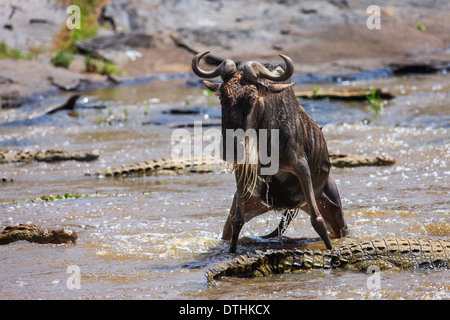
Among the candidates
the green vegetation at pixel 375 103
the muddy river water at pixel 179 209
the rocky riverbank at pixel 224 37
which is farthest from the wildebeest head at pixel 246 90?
the rocky riverbank at pixel 224 37

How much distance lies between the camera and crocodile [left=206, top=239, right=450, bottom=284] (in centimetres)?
488

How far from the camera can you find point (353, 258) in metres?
4.98

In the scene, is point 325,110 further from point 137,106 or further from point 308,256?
point 308,256

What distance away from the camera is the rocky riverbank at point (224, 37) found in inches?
714

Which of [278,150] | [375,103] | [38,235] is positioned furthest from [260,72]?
[375,103]

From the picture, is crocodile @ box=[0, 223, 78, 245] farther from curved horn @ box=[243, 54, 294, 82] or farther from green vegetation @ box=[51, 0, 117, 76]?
green vegetation @ box=[51, 0, 117, 76]

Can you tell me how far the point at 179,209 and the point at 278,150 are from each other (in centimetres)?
221

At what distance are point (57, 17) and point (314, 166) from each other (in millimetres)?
20388

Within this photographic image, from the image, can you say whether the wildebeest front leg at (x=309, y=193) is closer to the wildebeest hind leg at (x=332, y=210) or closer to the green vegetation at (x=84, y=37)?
the wildebeest hind leg at (x=332, y=210)

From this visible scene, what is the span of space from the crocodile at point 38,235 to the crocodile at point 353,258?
5.85 ft

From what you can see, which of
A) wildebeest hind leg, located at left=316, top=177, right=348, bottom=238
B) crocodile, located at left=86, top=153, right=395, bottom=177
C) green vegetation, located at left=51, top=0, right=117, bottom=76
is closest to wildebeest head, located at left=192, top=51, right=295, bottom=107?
wildebeest hind leg, located at left=316, top=177, right=348, bottom=238

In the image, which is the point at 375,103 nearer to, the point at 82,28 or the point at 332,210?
the point at 332,210

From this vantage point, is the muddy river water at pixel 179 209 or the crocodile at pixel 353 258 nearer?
the muddy river water at pixel 179 209

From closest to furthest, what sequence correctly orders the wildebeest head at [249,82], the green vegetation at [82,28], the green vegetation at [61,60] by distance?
the wildebeest head at [249,82], the green vegetation at [61,60], the green vegetation at [82,28]
